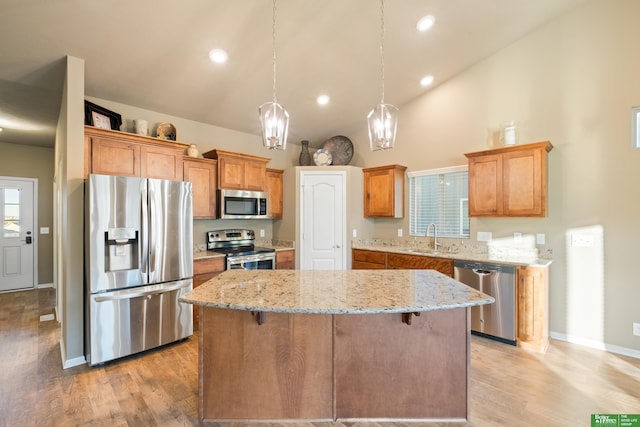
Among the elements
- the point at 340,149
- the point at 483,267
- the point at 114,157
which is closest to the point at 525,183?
the point at 483,267

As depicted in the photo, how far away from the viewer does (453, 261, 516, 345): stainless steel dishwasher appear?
324 centimetres

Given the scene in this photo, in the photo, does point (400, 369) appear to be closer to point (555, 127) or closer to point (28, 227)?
point (555, 127)

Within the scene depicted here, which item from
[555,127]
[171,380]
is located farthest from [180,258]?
[555,127]

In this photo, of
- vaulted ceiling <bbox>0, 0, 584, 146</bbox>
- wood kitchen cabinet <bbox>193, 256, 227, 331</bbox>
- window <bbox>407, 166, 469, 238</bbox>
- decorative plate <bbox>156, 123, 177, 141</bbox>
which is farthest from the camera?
window <bbox>407, 166, 469, 238</bbox>

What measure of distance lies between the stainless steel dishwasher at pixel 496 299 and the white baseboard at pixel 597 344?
66 centimetres

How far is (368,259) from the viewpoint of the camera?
15.1 ft

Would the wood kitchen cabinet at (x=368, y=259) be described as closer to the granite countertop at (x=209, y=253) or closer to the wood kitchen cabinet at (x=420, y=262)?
the wood kitchen cabinet at (x=420, y=262)

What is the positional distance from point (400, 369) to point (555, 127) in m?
3.28

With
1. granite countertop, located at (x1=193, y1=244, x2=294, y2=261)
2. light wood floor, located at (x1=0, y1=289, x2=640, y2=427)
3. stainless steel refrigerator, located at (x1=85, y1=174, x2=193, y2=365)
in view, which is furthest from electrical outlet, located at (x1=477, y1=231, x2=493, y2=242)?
stainless steel refrigerator, located at (x1=85, y1=174, x2=193, y2=365)

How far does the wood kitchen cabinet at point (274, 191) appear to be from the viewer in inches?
196

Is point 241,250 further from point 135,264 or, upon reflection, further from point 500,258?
point 500,258

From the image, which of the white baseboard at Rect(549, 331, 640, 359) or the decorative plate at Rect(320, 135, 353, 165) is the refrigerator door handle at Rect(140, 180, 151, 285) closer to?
the decorative plate at Rect(320, 135, 353, 165)

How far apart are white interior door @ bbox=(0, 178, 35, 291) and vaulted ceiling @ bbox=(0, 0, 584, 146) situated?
1.85 metres

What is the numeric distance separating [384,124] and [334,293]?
4.13ft
